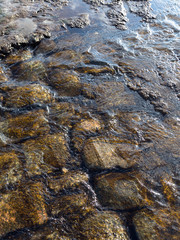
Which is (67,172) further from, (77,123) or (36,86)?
(36,86)

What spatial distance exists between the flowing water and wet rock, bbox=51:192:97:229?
0.06ft

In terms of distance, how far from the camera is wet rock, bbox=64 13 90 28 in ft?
32.2

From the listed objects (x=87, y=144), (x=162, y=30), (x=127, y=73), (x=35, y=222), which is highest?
(x=162, y=30)

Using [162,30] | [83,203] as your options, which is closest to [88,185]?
[83,203]

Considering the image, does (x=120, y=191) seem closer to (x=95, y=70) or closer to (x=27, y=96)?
(x=27, y=96)

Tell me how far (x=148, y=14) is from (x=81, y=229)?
12.0 meters

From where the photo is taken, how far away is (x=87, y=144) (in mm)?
4859

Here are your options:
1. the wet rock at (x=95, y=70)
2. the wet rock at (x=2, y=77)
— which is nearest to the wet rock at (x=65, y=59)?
the wet rock at (x=95, y=70)

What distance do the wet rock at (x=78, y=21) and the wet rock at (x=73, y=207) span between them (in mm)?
8523

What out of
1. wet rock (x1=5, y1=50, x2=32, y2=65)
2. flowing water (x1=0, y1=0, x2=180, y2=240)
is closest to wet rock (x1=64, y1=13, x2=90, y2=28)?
flowing water (x1=0, y1=0, x2=180, y2=240)

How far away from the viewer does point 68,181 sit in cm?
409

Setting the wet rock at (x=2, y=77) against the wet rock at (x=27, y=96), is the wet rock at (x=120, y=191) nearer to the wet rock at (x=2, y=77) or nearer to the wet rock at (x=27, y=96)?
the wet rock at (x=27, y=96)

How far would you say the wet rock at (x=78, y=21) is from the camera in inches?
387

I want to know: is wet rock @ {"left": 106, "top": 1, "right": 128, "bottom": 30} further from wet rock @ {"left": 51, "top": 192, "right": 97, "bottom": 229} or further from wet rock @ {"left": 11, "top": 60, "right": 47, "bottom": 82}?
wet rock @ {"left": 51, "top": 192, "right": 97, "bottom": 229}
